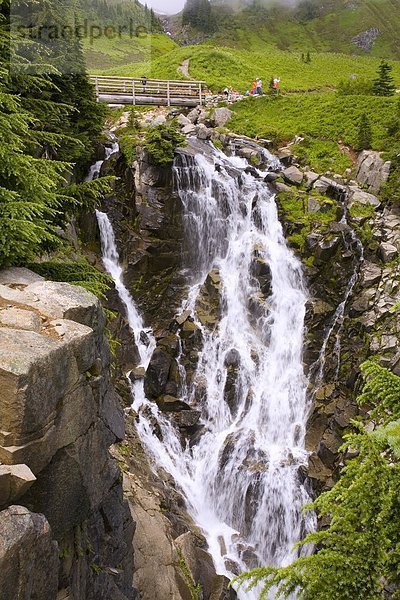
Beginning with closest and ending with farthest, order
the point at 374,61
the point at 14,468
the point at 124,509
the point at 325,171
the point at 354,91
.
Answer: the point at 14,468 < the point at 124,509 < the point at 325,171 < the point at 354,91 < the point at 374,61

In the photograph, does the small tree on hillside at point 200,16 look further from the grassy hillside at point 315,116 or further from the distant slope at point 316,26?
the grassy hillside at point 315,116

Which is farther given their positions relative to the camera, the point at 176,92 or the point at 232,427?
the point at 176,92

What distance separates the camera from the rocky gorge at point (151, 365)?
21.1 ft

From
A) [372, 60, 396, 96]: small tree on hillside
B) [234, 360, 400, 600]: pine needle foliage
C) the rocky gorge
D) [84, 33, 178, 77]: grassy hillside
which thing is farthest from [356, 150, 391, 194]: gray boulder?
[84, 33, 178, 77]: grassy hillside

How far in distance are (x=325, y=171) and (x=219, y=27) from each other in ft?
277

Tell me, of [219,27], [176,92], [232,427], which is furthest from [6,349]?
[219,27]

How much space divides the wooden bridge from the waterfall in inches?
447

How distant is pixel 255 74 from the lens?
46375 millimetres

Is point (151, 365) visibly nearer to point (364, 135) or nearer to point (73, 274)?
point (73, 274)

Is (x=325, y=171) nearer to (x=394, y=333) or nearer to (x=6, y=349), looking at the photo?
(x=394, y=333)

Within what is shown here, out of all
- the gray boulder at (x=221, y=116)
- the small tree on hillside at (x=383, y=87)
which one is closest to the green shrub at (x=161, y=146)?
the gray boulder at (x=221, y=116)

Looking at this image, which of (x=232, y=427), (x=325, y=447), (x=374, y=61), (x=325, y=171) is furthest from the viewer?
(x=374, y=61)

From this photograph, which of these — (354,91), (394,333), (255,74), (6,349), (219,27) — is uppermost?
(219,27)

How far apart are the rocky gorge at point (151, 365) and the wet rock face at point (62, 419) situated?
0.09 feet
